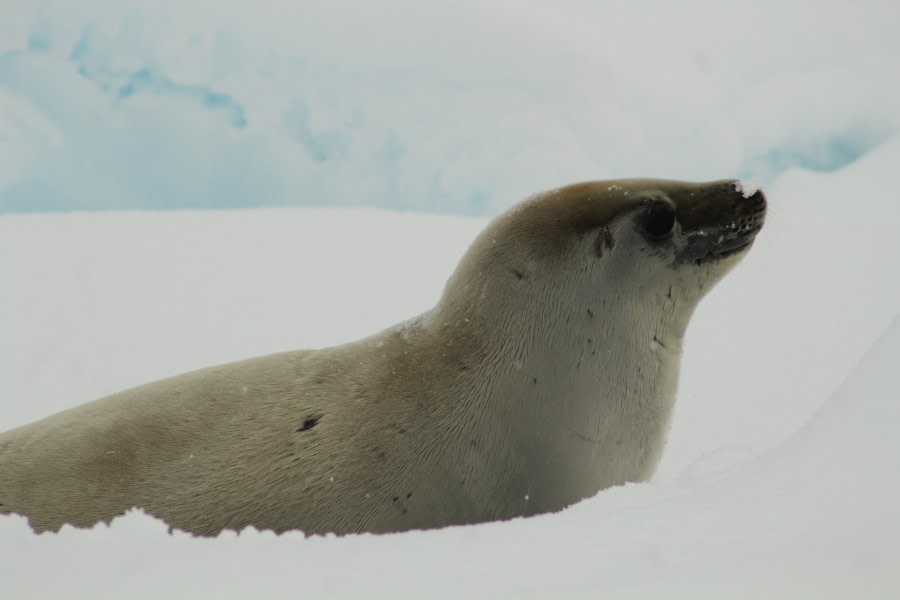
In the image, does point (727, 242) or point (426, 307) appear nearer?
point (727, 242)

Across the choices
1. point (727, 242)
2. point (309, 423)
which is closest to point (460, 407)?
point (309, 423)

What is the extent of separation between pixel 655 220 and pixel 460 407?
828 millimetres

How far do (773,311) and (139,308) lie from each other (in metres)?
3.61

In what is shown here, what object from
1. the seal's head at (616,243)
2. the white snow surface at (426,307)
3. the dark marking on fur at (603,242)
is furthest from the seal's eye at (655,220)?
the white snow surface at (426,307)

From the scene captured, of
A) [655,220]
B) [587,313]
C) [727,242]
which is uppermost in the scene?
[655,220]

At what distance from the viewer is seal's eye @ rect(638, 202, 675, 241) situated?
284 centimetres

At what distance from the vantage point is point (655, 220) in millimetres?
2846

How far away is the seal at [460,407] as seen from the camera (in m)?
2.53

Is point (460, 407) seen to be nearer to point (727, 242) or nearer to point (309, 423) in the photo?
point (309, 423)

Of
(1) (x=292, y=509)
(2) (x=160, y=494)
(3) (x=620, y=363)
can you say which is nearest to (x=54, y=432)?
(2) (x=160, y=494)

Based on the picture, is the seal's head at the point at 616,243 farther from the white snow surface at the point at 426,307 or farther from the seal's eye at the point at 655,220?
the white snow surface at the point at 426,307

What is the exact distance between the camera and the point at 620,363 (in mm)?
2809

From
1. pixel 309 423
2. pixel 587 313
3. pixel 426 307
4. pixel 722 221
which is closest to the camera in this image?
pixel 309 423

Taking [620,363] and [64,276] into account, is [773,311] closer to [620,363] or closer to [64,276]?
[620,363]
